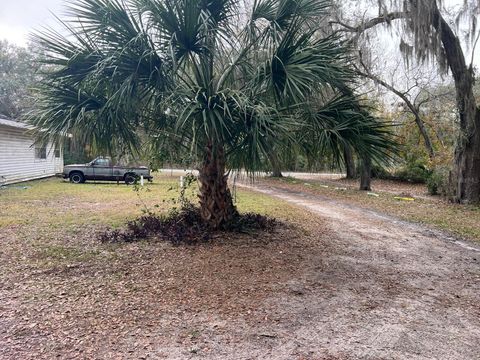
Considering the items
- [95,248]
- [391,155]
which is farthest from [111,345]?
[391,155]

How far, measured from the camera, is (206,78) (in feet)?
17.0

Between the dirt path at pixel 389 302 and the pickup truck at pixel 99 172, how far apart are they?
11504mm

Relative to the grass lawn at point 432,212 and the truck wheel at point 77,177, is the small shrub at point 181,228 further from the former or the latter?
the truck wheel at point 77,177

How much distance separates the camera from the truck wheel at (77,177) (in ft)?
51.5

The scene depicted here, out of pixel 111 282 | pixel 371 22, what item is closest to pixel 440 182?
pixel 371 22

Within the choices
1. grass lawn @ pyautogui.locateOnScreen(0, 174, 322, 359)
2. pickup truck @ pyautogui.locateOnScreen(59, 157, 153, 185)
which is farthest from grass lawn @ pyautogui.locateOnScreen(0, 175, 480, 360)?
pickup truck @ pyautogui.locateOnScreen(59, 157, 153, 185)

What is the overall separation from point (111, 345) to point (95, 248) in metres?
2.84

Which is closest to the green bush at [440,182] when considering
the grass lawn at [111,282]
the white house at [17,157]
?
the grass lawn at [111,282]

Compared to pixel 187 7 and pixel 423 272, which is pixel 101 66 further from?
pixel 423 272

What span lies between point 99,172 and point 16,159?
313cm

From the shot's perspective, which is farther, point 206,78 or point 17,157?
point 17,157

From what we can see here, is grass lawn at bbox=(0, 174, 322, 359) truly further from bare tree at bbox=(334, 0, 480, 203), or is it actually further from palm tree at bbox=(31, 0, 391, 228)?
bare tree at bbox=(334, 0, 480, 203)

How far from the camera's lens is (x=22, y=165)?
1493cm

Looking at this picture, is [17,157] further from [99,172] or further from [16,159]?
[99,172]
